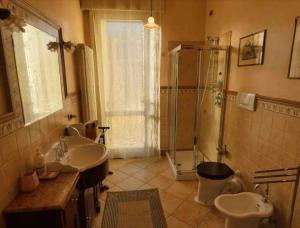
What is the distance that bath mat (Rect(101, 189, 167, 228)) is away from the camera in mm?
2012

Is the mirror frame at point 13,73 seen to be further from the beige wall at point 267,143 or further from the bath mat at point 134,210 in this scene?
the beige wall at point 267,143

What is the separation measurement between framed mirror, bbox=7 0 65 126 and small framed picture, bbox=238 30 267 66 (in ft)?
6.64

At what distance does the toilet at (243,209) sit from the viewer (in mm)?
1620

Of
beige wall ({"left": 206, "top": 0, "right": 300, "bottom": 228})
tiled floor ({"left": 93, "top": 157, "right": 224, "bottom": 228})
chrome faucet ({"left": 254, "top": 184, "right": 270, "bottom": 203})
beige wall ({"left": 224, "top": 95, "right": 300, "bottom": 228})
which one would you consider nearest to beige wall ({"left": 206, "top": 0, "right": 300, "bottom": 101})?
beige wall ({"left": 206, "top": 0, "right": 300, "bottom": 228})

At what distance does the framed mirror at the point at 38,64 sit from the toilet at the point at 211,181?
5.85 ft

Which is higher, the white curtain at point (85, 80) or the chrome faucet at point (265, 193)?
the white curtain at point (85, 80)

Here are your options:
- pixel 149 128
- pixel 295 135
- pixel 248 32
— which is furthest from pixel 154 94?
pixel 295 135

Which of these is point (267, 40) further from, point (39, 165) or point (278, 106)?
point (39, 165)

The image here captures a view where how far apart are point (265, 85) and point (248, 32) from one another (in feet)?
2.27

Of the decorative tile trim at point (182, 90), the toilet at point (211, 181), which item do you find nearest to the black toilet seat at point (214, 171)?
the toilet at point (211, 181)

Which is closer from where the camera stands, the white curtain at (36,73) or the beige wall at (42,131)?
the beige wall at (42,131)

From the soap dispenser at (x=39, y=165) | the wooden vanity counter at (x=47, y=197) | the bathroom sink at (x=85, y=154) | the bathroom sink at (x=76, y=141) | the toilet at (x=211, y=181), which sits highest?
the soap dispenser at (x=39, y=165)

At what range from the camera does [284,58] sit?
64.7 inches

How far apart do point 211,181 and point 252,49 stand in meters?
1.54
